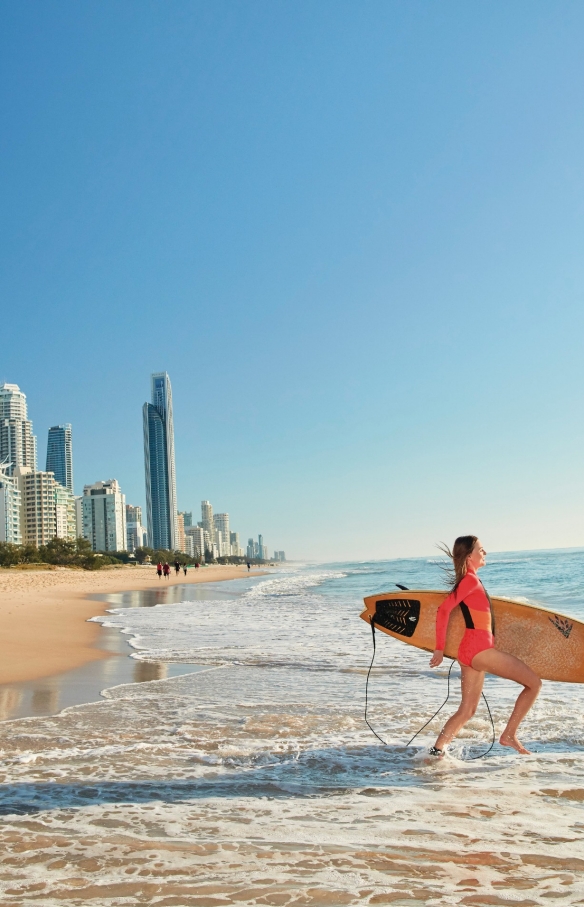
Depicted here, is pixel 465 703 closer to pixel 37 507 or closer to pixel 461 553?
pixel 461 553

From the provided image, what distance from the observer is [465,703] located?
4918 millimetres

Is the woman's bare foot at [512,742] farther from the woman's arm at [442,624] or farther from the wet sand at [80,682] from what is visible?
the wet sand at [80,682]

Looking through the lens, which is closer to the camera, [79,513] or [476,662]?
[476,662]

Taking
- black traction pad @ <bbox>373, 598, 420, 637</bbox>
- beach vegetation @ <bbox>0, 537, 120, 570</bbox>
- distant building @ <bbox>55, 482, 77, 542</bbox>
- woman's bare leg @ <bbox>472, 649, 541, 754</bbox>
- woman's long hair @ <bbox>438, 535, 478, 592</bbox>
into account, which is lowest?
beach vegetation @ <bbox>0, 537, 120, 570</bbox>

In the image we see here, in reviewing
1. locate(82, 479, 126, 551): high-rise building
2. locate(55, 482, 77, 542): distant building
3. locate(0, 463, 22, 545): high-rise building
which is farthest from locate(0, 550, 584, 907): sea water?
locate(82, 479, 126, 551): high-rise building

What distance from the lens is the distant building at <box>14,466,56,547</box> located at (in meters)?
154

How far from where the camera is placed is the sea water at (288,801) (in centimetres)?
307

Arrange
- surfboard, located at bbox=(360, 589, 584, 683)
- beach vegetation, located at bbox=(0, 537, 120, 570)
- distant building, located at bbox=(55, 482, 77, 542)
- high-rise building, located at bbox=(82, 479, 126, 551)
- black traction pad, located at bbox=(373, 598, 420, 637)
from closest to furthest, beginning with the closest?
1. surfboard, located at bbox=(360, 589, 584, 683)
2. black traction pad, located at bbox=(373, 598, 420, 637)
3. beach vegetation, located at bbox=(0, 537, 120, 570)
4. distant building, located at bbox=(55, 482, 77, 542)
5. high-rise building, located at bbox=(82, 479, 126, 551)

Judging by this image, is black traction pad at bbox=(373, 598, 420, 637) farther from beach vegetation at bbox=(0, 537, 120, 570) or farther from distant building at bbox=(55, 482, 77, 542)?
distant building at bbox=(55, 482, 77, 542)

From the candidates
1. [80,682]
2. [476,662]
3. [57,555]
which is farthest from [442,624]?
[57,555]

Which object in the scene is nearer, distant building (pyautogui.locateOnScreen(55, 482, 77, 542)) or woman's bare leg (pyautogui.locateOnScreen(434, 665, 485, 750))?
woman's bare leg (pyautogui.locateOnScreen(434, 665, 485, 750))

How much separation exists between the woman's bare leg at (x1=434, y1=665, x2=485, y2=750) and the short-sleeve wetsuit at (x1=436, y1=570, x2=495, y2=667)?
0.10 m

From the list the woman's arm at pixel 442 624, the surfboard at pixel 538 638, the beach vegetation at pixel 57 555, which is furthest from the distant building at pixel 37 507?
the woman's arm at pixel 442 624

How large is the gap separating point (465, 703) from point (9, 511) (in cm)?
15506
